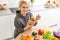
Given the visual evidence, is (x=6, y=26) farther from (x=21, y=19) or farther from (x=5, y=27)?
(x=21, y=19)

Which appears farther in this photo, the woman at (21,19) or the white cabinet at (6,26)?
the white cabinet at (6,26)

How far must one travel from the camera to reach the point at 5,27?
2529 mm

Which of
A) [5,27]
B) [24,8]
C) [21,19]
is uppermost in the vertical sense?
[24,8]

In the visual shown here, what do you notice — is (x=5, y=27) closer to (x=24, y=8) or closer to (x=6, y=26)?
(x=6, y=26)

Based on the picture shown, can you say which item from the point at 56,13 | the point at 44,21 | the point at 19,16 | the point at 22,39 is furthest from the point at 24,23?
the point at 56,13

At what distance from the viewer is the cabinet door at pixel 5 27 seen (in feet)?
8.11

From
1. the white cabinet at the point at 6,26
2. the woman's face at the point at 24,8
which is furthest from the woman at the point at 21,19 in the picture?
the white cabinet at the point at 6,26

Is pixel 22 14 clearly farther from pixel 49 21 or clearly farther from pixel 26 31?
pixel 49 21

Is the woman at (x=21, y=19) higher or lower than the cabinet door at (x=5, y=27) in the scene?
higher

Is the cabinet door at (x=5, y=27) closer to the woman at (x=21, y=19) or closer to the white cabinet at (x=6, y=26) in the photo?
the white cabinet at (x=6, y=26)

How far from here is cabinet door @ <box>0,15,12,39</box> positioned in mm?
2471

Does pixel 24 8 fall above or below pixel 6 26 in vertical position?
above

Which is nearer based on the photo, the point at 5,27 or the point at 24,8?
the point at 24,8

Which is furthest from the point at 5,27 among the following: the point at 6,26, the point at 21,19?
the point at 21,19
